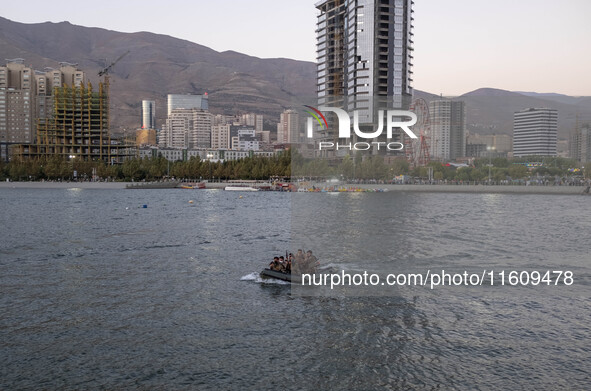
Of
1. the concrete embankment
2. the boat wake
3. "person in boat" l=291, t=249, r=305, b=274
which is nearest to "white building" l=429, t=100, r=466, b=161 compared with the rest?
the concrete embankment

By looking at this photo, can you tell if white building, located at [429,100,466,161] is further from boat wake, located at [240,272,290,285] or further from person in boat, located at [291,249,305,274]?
boat wake, located at [240,272,290,285]

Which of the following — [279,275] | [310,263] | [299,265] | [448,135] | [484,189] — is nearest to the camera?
[279,275]

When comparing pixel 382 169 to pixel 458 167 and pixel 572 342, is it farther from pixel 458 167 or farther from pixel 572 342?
pixel 572 342

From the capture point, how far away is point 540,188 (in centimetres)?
18538

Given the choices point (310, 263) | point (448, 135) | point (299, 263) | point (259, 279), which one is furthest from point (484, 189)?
point (259, 279)

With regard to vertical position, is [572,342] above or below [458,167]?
below

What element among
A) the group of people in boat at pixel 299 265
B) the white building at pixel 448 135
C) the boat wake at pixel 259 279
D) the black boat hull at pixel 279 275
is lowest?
the boat wake at pixel 259 279

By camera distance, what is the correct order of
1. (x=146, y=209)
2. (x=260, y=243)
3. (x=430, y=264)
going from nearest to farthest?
(x=430, y=264) → (x=260, y=243) → (x=146, y=209)

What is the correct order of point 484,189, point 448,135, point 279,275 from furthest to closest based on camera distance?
point 448,135 → point 484,189 → point 279,275

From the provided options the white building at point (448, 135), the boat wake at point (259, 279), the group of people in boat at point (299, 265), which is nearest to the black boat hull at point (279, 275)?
the boat wake at point (259, 279)

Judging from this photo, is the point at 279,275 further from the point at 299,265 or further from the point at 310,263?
the point at 310,263

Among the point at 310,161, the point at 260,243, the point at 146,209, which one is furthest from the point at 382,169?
the point at 310,161

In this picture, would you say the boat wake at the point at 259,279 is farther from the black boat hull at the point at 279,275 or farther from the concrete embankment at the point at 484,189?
the concrete embankment at the point at 484,189

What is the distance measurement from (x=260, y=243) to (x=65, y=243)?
73.2 feet
